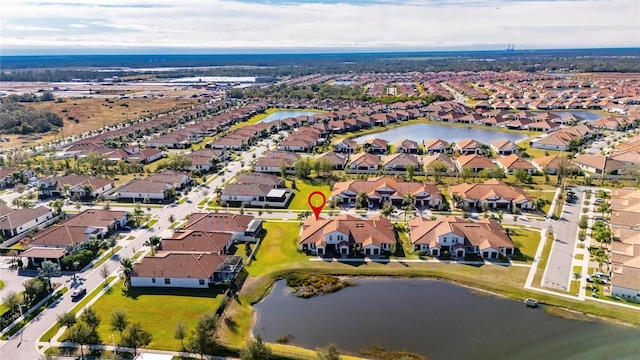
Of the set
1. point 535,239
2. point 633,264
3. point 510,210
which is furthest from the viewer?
point 510,210

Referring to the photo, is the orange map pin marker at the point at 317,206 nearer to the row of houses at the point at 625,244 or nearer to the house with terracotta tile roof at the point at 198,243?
the house with terracotta tile roof at the point at 198,243

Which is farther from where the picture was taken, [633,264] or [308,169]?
[308,169]

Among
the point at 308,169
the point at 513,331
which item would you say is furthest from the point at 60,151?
the point at 513,331

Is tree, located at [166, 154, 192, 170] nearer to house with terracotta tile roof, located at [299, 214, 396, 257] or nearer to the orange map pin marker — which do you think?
the orange map pin marker

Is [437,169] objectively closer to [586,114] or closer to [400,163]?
[400,163]

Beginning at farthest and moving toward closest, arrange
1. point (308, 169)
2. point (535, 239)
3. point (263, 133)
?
point (263, 133) → point (308, 169) → point (535, 239)

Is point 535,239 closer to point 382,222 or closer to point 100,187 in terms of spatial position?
point 382,222
